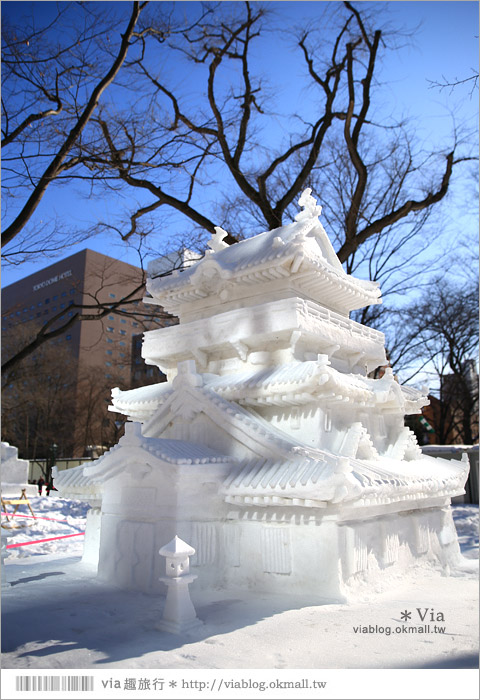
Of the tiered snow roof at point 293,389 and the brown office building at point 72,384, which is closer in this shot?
the tiered snow roof at point 293,389

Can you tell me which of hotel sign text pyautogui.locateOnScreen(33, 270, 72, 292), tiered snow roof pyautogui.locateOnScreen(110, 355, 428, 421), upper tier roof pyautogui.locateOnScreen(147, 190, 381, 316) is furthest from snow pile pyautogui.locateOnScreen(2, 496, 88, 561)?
hotel sign text pyautogui.locateOnScreen(33, 270, 72, 292)

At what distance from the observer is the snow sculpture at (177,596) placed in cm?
571

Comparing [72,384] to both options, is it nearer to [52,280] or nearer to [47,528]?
[47,528]

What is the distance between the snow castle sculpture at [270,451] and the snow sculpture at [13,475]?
45.9 ft

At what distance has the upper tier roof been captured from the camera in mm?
9242

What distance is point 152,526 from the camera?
7.59 meters

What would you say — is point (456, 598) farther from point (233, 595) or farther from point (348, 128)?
point (348, 128)

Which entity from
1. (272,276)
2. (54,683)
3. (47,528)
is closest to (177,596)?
(54,683)

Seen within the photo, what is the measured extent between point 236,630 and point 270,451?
2.53 metres

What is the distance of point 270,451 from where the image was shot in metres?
7.57

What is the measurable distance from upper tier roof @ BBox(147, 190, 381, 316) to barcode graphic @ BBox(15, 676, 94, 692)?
22.5 ft

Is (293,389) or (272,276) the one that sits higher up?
(272,276)

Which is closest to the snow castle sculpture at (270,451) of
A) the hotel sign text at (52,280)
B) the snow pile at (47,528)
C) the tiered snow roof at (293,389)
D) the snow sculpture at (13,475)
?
the tiered snow roof at (293,389)

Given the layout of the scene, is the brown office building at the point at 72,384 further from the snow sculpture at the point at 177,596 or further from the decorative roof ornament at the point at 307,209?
the snow sculpture at the point at 177,596
